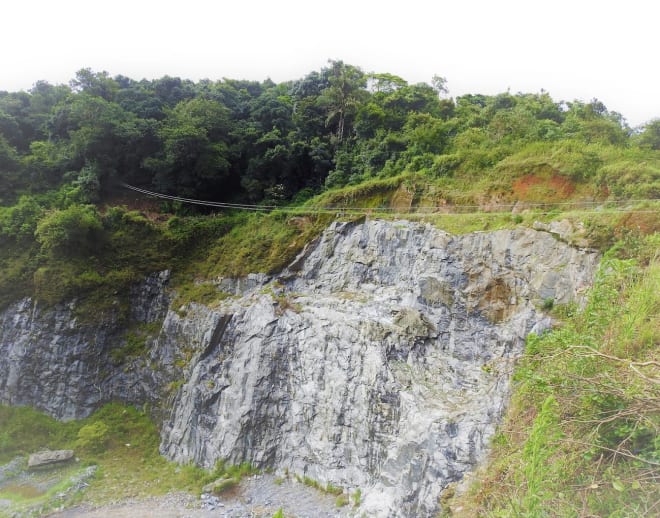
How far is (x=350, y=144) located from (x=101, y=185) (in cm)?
1242

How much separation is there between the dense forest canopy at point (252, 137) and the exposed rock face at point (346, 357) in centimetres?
530

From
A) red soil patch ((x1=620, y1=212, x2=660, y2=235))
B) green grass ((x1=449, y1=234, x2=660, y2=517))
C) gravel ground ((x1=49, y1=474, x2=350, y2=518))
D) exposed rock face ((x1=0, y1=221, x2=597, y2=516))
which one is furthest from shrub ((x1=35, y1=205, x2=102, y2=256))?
red soil patch ((x1=620, y1=212, x2=660, y2=235))

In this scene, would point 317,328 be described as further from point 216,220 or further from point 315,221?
point 216,220

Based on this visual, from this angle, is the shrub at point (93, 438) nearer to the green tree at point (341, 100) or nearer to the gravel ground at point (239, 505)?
the gravel ground at point (239, 505)

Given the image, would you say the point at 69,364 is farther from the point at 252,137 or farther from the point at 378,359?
the point at 252,137

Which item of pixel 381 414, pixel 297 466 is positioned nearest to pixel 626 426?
pixel 381 414

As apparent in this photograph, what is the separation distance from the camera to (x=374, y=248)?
12.5 metres

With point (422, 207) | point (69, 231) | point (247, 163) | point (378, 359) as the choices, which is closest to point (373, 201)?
point (422, 207)

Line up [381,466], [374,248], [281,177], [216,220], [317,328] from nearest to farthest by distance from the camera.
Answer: [381,466]
[317,328]
[374,248]
[216,220]
[281,177]

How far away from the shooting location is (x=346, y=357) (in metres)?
10.4

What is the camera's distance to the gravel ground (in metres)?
9.62

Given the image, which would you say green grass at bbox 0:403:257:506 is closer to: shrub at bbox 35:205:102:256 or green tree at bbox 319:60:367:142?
shrub at bbox 35:205:102:256

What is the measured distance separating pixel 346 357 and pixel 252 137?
13383 millimetres

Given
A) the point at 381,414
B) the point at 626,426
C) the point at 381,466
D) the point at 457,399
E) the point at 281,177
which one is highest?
the point at 281,177
